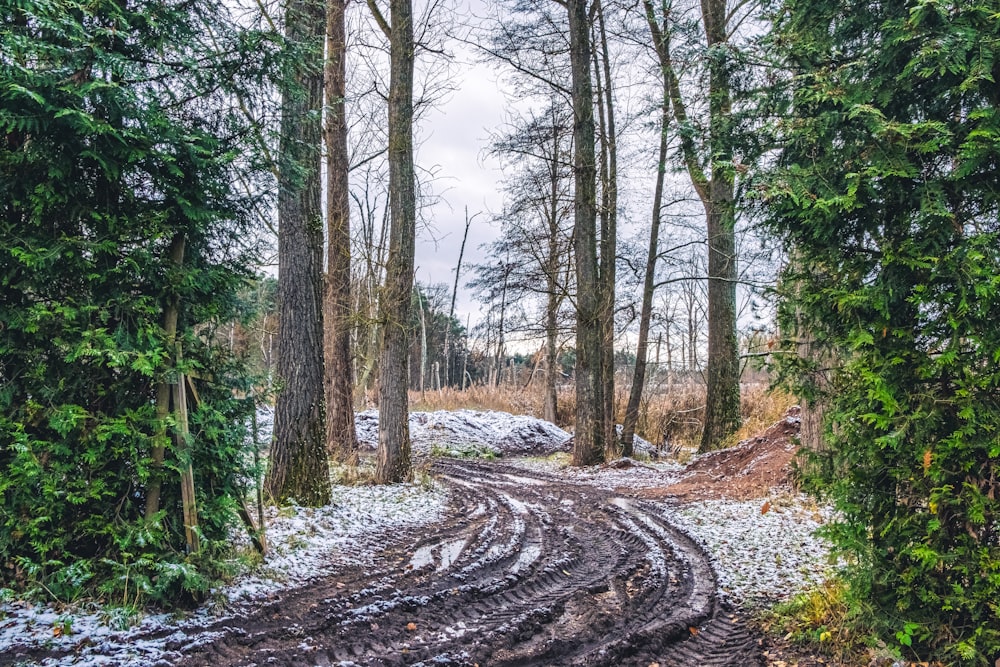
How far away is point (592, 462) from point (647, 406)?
13.4 feet

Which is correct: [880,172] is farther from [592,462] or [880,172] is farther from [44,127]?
[592,462]

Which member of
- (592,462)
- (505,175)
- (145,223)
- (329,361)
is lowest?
(592,462)

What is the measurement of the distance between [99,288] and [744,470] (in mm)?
8552

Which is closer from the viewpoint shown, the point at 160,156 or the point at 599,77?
the point at 160,156

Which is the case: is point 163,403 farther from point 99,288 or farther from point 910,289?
point 910,289

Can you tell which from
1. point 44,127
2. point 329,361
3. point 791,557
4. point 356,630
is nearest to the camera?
point 44,127

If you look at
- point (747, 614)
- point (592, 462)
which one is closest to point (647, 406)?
point (592, 462)

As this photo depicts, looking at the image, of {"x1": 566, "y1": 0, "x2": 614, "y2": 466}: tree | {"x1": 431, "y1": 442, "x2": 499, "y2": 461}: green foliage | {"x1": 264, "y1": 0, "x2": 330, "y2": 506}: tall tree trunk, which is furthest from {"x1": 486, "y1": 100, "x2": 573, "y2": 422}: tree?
{"x1": 264, "y1": 0, "x2": 330, "y2": 506}: tall tree trunk

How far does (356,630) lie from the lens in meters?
3.39

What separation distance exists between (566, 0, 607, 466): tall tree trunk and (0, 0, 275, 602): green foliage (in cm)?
873

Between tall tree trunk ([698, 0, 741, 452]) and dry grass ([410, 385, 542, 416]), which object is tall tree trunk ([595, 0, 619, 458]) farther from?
dry grass ([410, 385, 542, 416])

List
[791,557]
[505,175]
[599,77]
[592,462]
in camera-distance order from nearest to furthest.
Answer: [791,557]
[592,462]
[599,77]
[505,175]

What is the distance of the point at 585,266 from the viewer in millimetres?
11672

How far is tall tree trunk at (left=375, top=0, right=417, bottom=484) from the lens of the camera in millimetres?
8445
